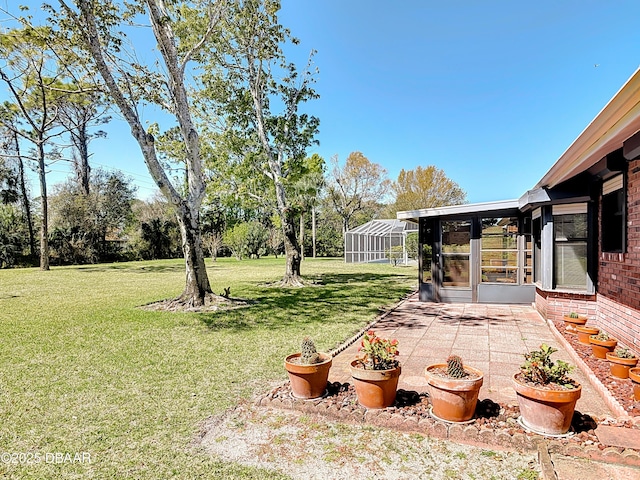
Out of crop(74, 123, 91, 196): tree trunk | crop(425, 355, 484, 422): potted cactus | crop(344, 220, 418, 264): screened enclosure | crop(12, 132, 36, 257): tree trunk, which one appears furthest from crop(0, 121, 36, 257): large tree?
crop(425, 355, 484, 422): potted cactus

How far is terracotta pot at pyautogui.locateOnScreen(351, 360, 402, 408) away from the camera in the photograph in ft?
9.93

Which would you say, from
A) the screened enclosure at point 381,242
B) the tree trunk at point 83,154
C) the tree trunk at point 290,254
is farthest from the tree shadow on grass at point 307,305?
the tree trunk at point 83,154

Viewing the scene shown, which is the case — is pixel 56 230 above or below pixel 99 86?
below

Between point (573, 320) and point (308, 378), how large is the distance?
455 cm

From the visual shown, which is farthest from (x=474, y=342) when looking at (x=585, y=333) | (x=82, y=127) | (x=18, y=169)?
(x=18, y=169)

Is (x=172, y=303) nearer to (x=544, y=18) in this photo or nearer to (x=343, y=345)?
(x=343, y=345)

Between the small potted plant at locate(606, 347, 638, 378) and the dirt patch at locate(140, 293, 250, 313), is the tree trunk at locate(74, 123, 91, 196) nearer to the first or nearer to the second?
the dirt patch at locate(140, 293, 250, 313)

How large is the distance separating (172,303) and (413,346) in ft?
18.6

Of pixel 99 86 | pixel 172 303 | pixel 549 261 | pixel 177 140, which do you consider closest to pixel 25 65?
pixel 177 140

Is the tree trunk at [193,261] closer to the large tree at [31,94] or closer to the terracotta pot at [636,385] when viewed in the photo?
the terracotta pot at [636,385]

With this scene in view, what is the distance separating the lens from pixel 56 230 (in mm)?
22578

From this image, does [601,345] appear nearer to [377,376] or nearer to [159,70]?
[377,376]

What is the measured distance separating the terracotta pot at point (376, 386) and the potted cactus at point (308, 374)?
1.14 ft

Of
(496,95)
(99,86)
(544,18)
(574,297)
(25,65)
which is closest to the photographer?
(574,297)
